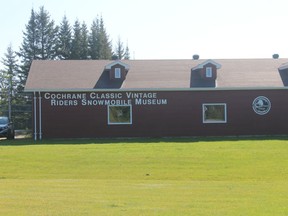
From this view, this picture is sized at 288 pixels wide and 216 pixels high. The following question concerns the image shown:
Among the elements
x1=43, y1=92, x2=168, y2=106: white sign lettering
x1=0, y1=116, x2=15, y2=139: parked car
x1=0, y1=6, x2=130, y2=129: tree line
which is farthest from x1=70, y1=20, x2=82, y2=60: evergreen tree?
x1=43, y1=92, x2=168, y2=106: white sign lettering

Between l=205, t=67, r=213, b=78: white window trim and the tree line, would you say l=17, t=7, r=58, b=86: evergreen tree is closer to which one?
the tree line

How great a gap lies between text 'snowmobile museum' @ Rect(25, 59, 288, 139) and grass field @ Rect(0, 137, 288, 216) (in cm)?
→ 798

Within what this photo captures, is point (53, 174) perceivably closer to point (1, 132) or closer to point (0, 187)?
point (0, 187)

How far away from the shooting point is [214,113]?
3047cm

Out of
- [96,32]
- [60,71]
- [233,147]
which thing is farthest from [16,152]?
[96,32]

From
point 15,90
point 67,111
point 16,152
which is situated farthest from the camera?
point 15,90

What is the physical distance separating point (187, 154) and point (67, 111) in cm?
1234

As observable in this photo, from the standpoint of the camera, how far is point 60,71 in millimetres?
32312

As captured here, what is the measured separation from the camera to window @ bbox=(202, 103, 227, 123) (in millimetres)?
30359

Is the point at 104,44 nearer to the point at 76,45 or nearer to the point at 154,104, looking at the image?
the point at 76,45

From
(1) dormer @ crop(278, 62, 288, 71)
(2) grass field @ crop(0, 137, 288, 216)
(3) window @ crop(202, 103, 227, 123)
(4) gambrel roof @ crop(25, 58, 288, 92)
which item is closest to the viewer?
(2) grass field @ crop(0, 137, 288, 216)

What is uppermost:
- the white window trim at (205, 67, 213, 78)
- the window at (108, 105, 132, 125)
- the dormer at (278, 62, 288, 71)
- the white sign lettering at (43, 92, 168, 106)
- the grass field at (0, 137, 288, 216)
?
the dormer at (278, 62, 288, 71)

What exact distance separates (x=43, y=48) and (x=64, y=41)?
10.8ft

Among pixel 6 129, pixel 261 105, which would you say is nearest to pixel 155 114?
pixel 261 105
